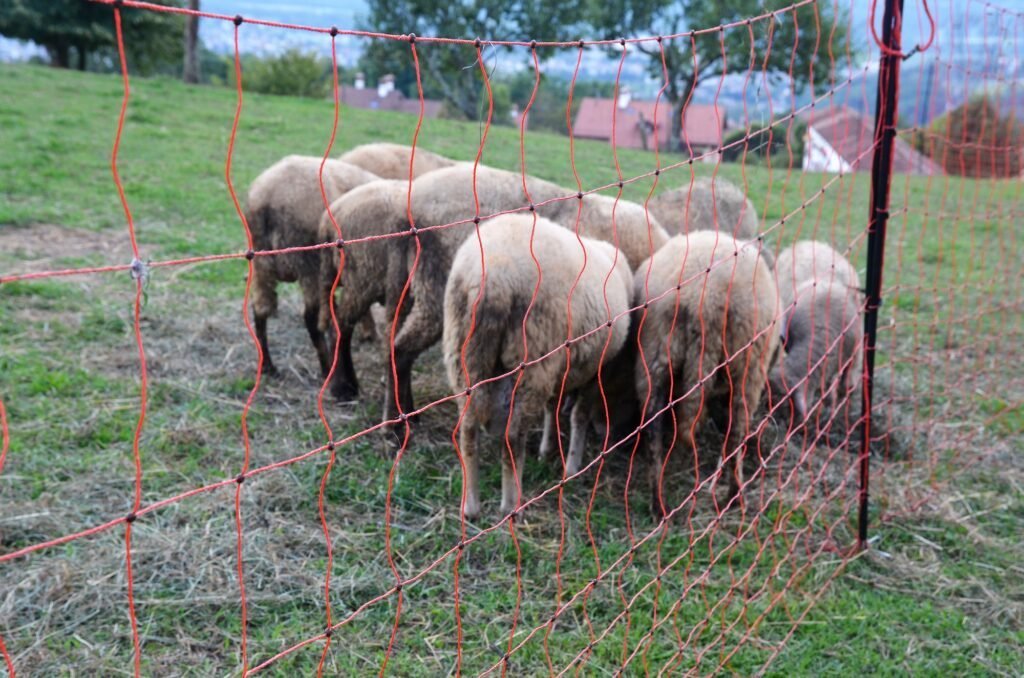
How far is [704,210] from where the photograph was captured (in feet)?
20.0

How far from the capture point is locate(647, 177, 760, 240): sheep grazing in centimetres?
595

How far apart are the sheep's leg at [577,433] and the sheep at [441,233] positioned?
0.85 m

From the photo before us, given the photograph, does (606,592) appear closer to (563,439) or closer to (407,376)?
(563,439)

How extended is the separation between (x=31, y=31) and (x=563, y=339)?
2592 centimetres

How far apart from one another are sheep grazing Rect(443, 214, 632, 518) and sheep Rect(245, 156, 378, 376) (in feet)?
4.71

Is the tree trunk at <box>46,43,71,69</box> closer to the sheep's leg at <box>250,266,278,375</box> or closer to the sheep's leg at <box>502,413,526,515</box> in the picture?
the sheep's leg at <box>250,266,278,375</box>

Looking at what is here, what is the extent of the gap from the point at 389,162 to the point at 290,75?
31400 mm

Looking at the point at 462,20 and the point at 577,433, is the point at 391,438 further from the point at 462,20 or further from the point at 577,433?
the point at 462,20

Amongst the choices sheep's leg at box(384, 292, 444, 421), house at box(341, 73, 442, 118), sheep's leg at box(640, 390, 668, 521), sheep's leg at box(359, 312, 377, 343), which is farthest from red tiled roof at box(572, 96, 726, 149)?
sheep's leg at box(640, 390, 668, 521)

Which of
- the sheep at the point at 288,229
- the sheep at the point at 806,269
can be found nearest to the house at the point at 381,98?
the sheep at the point at 806,269

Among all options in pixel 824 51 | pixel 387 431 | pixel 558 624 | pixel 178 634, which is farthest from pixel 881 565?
pixel 824 51

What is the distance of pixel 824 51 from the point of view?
2936 cm

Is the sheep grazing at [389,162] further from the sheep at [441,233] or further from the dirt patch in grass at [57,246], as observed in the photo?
the dirt patch in grass at [57,246]

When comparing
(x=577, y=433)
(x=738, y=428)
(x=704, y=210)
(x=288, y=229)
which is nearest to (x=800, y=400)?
(x=738, y=428)
